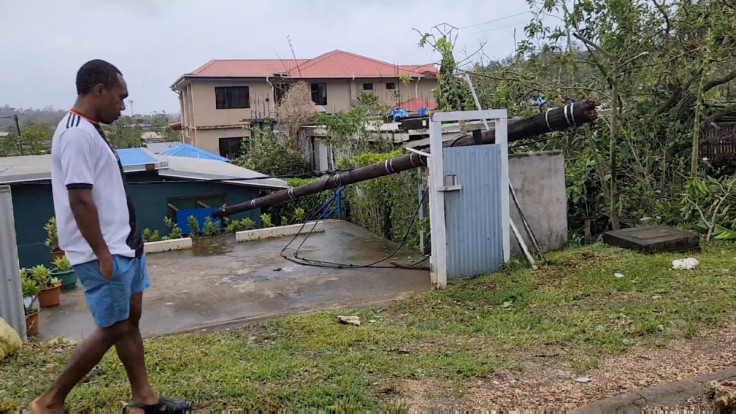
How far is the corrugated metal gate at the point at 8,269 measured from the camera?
17.9ft

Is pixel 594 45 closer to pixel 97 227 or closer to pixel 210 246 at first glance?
pixel 97 227

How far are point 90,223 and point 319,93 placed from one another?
30759mm

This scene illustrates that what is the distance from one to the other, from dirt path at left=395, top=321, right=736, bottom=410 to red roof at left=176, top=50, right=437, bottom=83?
2730 cm

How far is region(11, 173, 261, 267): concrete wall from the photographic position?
13.9m

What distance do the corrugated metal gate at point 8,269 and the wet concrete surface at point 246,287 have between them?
135cm

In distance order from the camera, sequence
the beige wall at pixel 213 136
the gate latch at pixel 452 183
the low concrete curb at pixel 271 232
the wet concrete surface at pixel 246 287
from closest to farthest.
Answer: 1. the wet concrete surface at pixel 246 287
2. the gate latch at pixel 452 183
3. the low concrete curb at pixel 271 232
4. the beige wall at pixel 213 136

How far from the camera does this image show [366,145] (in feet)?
51.9

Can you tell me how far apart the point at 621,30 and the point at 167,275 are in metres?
8.20

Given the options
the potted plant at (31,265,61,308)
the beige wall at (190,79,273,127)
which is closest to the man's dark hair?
the potted plant at (31,265,61,308)

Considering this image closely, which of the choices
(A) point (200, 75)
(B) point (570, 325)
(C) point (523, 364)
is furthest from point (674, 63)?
(A) point (200, 75)

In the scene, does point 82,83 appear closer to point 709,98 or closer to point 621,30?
point 621,30

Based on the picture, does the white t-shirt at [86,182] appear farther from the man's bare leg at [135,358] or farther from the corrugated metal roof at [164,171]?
the corrugated metal roof at [164,171]

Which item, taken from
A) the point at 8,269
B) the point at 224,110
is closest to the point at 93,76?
the point at 8,269

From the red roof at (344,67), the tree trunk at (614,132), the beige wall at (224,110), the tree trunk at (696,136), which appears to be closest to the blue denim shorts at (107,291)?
the tree trunk at (614,132)
